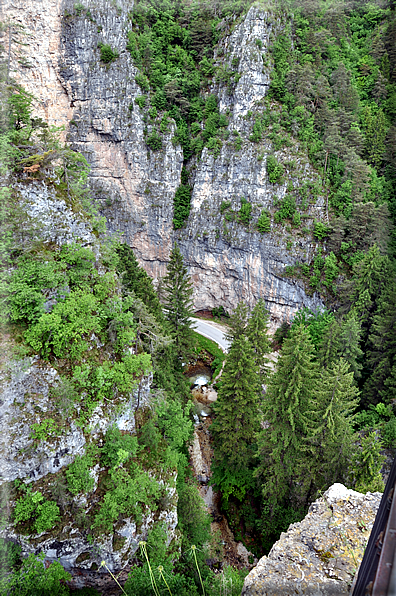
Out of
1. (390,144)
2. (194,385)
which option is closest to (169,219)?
(194,385)

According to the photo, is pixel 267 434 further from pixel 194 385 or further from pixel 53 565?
pixel 194 385

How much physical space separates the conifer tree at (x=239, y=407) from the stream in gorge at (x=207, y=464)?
125 inches

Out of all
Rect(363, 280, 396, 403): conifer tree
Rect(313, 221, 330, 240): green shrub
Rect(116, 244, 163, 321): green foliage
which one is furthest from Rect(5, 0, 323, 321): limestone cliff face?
Rect(116, 244, 163, 321): green foliage

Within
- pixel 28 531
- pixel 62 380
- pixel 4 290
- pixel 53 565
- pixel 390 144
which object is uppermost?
pixel 390 144

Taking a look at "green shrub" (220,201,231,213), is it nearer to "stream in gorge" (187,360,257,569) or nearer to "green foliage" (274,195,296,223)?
"green foliage" (274,195,296,223)

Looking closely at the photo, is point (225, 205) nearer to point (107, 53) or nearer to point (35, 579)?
point (107, 53)

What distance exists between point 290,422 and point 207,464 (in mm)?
9586

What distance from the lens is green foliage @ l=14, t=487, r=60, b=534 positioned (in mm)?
8991

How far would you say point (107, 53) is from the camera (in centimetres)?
3628

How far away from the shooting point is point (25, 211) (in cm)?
1080

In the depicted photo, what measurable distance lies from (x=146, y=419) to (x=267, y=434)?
707 centimetres

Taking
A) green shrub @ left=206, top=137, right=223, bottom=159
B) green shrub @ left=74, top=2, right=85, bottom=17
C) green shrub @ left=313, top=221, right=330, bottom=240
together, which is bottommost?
green shrub @ left=313, top=221, right=330, bottom=240

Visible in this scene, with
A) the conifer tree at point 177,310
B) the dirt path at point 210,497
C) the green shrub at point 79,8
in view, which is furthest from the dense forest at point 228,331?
the green shrub at point 79,8

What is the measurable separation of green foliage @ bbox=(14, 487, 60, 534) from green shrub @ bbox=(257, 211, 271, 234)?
3191 cm
